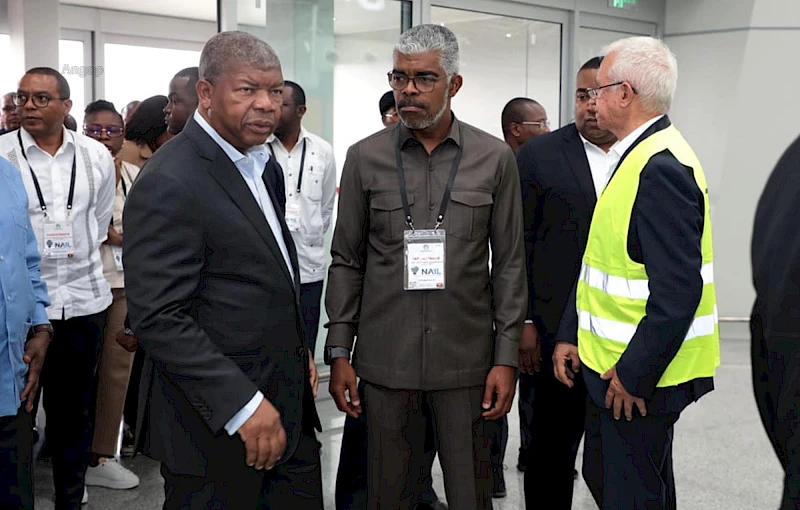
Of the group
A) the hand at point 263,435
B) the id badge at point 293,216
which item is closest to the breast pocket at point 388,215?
the hand at point 263,435

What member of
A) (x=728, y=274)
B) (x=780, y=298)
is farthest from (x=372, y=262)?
(x=728, y=274)

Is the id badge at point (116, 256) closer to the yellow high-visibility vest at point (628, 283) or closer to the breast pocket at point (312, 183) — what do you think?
the breast pocket at point (312, 183)

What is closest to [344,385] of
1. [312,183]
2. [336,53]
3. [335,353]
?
[335,353]

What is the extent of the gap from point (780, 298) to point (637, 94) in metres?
1.32

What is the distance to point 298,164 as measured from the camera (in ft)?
13.8

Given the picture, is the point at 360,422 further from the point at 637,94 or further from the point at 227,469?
the point at 637,94

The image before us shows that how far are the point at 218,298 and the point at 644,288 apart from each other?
3.53 ft

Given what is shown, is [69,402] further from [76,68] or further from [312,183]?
[76,68]

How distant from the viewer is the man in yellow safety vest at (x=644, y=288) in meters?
2.10

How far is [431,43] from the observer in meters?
2.42

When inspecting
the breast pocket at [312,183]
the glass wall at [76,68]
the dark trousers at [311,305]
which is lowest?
the dark trousers at [311,305]

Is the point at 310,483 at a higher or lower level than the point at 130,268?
lower

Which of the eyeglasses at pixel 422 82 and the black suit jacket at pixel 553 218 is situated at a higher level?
the eyeglasses at pixel 422 82

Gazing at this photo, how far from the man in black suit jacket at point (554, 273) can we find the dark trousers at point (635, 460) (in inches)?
22.6
